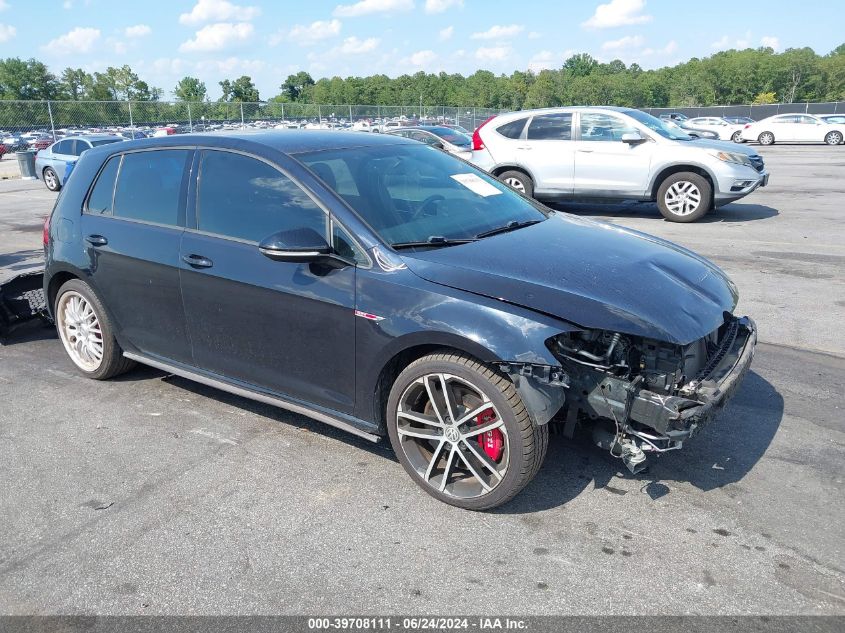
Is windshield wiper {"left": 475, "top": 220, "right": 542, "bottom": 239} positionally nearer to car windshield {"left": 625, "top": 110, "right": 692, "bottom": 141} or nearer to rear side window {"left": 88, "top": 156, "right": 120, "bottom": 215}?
rear side window {"left": 88, "top": 156, "right": 120, "bottom": 215}

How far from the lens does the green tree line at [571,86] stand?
90.4 metres

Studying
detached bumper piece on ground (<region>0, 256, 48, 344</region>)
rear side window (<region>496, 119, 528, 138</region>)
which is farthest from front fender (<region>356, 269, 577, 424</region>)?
rear side window (<region>496, 119, 528, 138</region>)

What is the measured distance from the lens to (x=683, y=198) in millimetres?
11070

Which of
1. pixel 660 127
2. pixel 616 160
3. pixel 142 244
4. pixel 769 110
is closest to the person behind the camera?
pixel 142 244

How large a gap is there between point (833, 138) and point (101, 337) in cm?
3576

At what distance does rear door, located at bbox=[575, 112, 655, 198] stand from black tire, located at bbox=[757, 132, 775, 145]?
27.0m

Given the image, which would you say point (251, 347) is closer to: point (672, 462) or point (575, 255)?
point (575, 255)

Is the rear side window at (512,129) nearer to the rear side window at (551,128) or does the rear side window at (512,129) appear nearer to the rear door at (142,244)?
the rear side window at (551,128)

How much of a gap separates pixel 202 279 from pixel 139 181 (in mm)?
1037

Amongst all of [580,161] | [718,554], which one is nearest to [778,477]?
[718,554]

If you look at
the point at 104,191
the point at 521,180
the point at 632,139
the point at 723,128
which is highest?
the point at 632,139

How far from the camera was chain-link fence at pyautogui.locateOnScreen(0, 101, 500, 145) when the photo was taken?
A: 27031 mm

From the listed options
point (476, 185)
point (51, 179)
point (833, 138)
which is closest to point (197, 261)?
point (476, 185)

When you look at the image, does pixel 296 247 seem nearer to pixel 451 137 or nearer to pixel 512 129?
pixel 512 129
